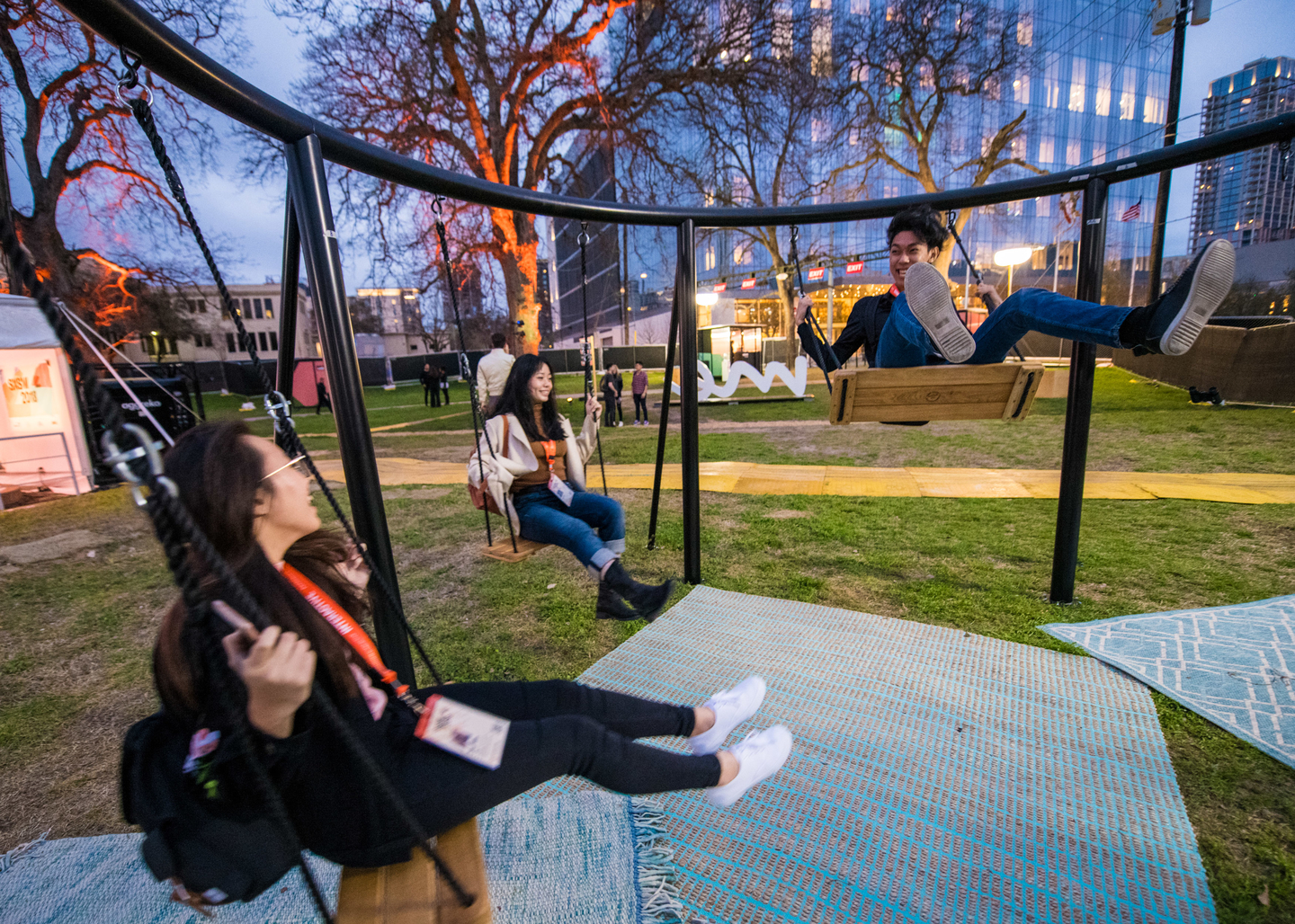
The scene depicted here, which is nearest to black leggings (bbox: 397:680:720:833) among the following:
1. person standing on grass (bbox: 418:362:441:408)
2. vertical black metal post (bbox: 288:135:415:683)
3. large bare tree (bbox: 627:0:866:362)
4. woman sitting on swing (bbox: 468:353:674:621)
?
vertical black metal post (bbox: 288:135:415:683)

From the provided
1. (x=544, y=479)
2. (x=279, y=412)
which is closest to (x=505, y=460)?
(x=544, y=479)

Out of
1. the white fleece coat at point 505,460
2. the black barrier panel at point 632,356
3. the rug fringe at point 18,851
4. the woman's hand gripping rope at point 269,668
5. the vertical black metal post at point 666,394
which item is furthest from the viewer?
the black barrier panel at point 632,356

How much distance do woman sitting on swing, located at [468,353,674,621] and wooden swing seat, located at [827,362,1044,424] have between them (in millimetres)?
1337

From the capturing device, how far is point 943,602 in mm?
3316

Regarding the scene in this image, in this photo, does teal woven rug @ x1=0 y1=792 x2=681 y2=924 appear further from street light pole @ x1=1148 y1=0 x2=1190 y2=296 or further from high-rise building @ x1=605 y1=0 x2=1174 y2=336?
street light pole @ x1=1148 y1=0 x2=1190 y2=296

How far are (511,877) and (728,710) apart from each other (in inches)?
30.7

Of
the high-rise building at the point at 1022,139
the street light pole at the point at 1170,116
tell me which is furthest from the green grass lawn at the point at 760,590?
the high-rise building at the point at 1022,139

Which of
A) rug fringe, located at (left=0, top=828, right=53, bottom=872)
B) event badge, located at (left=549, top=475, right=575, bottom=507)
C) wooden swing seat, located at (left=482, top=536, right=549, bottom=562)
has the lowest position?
rug fringe, located at (left=0, top=828, right=53, bottom=872)

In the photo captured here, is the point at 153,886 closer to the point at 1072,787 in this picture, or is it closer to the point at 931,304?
the point at 1072,787

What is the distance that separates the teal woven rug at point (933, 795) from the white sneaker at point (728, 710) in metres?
0.26

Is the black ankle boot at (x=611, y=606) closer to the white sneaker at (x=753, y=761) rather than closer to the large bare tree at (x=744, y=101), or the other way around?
the white sneaker at (x=753, y=761)

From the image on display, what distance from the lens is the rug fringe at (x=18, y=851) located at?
5.82 feet

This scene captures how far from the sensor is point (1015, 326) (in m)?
2.47

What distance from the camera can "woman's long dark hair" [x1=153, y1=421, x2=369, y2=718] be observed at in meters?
1.09
